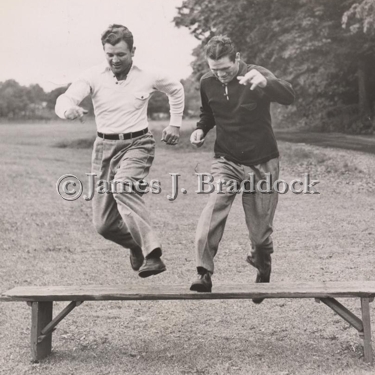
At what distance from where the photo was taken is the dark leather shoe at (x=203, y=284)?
4426 mm

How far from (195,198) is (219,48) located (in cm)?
707

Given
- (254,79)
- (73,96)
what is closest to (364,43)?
(254,79)

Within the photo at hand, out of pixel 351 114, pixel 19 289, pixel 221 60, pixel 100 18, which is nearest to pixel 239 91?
pixel 221 60

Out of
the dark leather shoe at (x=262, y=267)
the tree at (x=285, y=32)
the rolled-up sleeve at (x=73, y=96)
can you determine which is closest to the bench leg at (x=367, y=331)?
the dark leather shoe at (x=262, y=267)

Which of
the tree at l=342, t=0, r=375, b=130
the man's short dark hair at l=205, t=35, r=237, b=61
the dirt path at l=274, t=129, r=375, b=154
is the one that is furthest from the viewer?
the dirt path at l=274, t=129, r=375, b=154

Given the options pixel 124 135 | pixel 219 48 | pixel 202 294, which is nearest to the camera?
pixel 219 48

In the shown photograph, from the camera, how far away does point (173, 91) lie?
15.2 feet

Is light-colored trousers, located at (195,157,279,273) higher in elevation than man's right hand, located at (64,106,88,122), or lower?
lower

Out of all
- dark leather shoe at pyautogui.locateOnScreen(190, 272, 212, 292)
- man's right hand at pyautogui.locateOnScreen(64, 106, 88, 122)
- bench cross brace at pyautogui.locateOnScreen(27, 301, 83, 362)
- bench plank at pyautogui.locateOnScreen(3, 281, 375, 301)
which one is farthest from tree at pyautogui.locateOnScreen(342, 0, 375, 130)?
bench cross brace at pyautogui.locateOnScreen(27, 301, 83, 362)

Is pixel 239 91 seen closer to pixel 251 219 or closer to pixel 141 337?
pixel 251 219

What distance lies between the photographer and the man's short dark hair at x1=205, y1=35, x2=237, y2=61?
422 centimetres

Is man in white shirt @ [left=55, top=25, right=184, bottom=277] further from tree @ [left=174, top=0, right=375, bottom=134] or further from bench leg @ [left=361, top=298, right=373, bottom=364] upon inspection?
tree @ [left=174, top=0, right=375, bottom=134]

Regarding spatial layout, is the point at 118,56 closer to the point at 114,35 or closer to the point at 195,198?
the point at 114,35

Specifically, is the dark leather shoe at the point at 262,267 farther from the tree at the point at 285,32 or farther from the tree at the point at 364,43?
the tree at the point at 364,43
